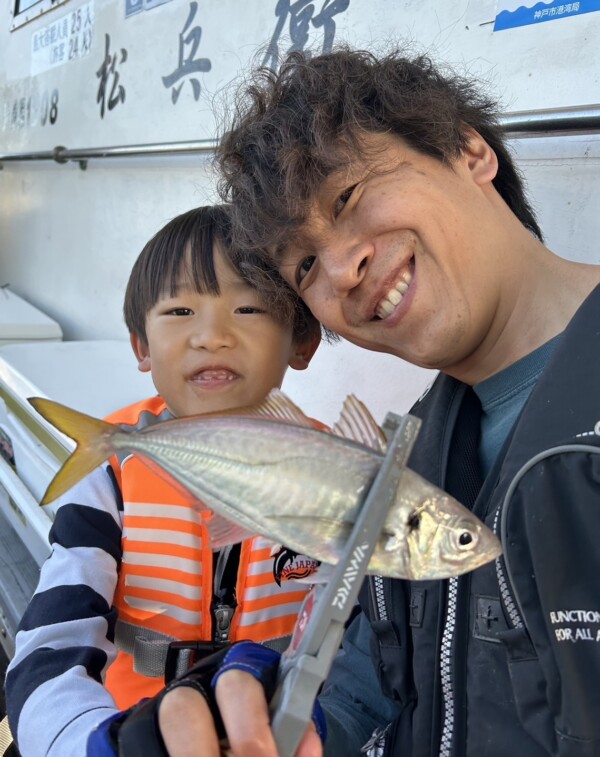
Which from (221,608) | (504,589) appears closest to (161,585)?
(221,608)

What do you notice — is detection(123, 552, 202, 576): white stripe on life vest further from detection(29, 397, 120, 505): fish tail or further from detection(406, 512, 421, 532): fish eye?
detection(406, 512, 421, 532): fish eye

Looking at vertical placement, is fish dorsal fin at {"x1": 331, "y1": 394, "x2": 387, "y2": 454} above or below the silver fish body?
above

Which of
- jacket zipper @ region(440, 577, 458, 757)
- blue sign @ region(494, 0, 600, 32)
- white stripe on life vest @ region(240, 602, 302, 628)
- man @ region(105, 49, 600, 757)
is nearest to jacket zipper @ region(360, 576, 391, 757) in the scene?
man @ region(105, 49, 600, 757)

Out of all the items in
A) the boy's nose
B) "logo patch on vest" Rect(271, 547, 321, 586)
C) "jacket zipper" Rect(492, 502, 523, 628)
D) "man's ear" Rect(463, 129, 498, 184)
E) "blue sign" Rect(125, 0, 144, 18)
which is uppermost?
"blue sign" Rect(125, 0, 144, 18)

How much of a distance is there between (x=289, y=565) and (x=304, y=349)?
20.9 inches

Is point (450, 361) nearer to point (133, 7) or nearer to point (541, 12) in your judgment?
point (541, 12)

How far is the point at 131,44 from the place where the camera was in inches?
124

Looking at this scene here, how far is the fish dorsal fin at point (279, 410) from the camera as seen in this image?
2.23ft

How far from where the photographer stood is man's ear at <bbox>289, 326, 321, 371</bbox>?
148 centimetres

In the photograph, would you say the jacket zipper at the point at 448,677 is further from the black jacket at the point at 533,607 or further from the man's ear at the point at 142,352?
the man's ear at the point at 142,352

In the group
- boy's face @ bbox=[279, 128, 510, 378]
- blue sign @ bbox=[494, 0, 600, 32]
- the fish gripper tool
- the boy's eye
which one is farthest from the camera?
blue sign @ bbox=[494, 0, 600, 32]

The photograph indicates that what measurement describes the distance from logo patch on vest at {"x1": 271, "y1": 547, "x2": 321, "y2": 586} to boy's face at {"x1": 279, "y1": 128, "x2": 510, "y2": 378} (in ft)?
1.45

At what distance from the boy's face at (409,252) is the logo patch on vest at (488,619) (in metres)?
0.42

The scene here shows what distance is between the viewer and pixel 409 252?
106cm
